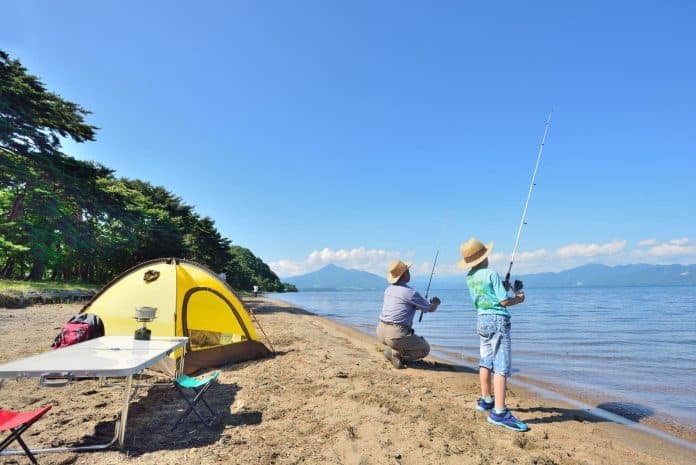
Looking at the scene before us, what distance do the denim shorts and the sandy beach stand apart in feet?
2.48

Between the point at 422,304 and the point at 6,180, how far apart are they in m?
27.1

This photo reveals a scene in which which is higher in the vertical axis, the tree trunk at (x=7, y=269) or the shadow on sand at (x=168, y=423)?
the tree trunk at (x=7, y=269)

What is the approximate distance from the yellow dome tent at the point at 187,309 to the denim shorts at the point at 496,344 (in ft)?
17.8

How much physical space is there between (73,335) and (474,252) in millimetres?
6526

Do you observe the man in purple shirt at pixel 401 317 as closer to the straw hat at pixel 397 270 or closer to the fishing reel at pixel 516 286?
the straw hat at pixel 397 270

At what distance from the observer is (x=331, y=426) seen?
15.5 ft

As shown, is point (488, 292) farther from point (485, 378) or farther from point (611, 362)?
point (611, 362)

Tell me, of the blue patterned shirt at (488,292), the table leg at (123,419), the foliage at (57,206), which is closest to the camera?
the table leg at (123,419)

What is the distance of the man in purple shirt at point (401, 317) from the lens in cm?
780

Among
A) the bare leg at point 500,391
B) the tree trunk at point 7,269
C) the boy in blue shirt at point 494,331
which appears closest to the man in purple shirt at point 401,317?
the boy in blue shirt at point 494,331

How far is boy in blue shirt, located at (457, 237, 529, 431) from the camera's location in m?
4.79

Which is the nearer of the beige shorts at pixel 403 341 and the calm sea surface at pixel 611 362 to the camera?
the calm sea surface at pixel 611 362

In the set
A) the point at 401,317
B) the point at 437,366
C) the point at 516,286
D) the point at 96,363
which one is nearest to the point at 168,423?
the point at 96,363

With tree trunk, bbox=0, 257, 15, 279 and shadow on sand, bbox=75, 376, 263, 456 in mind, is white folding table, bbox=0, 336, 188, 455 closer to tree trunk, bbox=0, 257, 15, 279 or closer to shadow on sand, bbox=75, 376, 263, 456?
shadow on sand, bbox=75, 376, 263, 456
